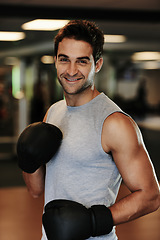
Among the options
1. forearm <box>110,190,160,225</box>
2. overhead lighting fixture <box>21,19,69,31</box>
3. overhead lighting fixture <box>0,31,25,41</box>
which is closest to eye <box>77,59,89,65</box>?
forearm <box>110,190,160,225</box>

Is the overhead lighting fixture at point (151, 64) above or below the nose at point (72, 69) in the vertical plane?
below

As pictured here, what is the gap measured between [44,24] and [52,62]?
704 mm

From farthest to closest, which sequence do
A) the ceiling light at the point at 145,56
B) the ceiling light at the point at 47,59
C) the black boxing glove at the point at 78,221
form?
the ceiling light at the point at 145,56, the ceiling light at the point at 47,59, the black boxing glove at the point at 78,221

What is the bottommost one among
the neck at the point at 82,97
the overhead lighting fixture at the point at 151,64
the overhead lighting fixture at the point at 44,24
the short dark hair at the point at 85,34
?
the overhead lighting fixture at the point at 151,64

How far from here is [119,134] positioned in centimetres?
115

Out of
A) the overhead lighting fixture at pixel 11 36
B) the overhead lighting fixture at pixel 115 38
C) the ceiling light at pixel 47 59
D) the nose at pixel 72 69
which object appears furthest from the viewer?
the overhead lighting fixture at pixel 115 38

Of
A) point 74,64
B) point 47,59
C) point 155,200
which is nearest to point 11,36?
point 47,59

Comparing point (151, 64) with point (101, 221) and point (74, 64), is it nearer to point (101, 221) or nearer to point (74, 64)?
point (74, 64)

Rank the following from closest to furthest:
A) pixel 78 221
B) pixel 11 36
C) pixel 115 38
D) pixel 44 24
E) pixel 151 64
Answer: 1. pixel 78 221
2. pixel 44 24
3. pixel 11 36
4. pixel 115 38
5. pixel 151 64

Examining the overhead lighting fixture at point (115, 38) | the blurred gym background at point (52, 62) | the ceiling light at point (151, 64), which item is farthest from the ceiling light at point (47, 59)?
the ceiling light at point (151, 64)

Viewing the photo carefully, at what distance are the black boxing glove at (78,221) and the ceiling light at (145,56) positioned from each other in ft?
16.1

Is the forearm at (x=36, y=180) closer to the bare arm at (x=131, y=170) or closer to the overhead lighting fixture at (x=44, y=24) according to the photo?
the bare arm at (x=131, y=170)

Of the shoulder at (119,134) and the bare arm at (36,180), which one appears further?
the bare arm at (36,180)

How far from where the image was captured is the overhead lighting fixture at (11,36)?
5.15 m
